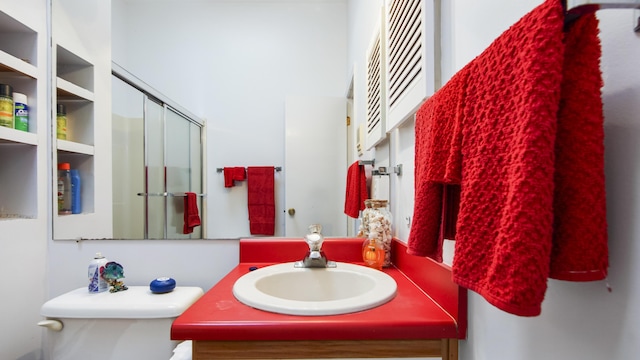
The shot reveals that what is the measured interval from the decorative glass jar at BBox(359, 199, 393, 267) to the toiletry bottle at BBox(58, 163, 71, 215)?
130 centimetres

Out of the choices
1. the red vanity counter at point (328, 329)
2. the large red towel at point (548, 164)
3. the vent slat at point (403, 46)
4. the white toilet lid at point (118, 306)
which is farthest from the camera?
the white toilet lid at point (118, 306)

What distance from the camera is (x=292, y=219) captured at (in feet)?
4.11

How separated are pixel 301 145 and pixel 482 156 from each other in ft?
3.10

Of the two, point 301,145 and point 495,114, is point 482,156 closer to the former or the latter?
point 495,114

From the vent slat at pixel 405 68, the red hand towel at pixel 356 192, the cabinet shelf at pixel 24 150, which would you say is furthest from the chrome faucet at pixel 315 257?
the cabinet shelf at pixel 24 150

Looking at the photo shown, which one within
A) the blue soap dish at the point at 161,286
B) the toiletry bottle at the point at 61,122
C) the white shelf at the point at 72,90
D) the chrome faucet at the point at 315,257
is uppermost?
the white shelf at the point at 72,90

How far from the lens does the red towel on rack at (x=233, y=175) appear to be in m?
1.25

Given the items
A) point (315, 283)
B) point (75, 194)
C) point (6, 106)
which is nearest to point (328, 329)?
point (315, 283)

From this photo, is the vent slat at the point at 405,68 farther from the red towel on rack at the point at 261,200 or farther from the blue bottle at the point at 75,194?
the blue bottle at the point at 75,194

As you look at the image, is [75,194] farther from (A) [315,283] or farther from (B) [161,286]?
(A) [315,283]

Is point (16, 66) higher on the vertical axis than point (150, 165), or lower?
higher

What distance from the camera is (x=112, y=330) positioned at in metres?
0.93

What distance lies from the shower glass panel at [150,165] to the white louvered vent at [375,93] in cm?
73

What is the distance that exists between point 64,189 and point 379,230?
1356mm
